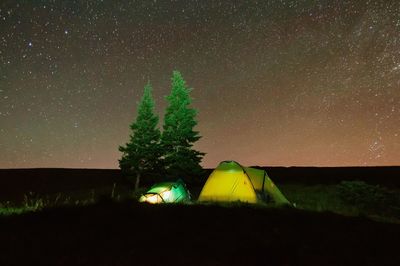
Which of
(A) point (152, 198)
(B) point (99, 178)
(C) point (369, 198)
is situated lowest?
(A) point (152, 198)

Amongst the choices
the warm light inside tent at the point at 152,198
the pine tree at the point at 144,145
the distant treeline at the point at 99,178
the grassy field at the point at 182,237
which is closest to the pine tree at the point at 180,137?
the pine tree at the point at 144,145

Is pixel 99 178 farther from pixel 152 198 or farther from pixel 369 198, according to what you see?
pixel 369 198

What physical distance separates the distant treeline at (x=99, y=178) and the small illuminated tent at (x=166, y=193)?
12.5 meters

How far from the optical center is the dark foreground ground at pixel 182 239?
597cm

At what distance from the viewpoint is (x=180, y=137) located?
2925cm

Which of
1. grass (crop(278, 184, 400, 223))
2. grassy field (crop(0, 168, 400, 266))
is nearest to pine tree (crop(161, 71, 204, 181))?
grass (crop(278, 184, 400, 223))

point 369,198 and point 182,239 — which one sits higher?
point 369,198

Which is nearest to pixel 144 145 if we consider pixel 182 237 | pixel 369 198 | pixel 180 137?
pixel 180 137

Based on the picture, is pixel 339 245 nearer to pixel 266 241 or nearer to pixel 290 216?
pixel 266 241

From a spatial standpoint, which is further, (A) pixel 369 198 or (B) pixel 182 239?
(A) pixel 369 198

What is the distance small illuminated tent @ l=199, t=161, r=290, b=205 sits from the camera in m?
17.1

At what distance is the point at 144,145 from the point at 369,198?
1720cm

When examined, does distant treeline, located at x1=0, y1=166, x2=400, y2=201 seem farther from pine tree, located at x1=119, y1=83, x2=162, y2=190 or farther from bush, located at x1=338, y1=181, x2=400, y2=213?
bush, located at x1=338, y1=181, x2=400, y2=213

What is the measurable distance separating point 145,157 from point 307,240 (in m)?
23.5
